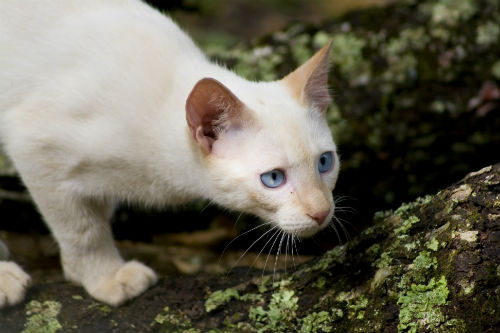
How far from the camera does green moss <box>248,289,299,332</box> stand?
226 cm

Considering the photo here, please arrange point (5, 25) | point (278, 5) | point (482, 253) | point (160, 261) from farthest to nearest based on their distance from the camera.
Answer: point (278, 5) → point (160, 261) → point (5, 25) → point (482, 253)

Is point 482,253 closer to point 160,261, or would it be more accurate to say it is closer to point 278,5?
point 160,261

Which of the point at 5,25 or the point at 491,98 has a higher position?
the point at 5,25

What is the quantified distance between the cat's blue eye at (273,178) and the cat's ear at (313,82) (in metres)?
0.37

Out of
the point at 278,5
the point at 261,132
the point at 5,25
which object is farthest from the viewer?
the point at 278,5

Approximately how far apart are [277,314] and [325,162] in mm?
618

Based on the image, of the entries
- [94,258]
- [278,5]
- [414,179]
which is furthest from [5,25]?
[278,5]

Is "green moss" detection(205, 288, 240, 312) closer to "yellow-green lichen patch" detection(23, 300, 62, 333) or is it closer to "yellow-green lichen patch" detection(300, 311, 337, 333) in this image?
"yellow-green lichen patch" detection(300, 311, 337, 333)

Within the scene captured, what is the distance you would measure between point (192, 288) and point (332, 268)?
1.99ft

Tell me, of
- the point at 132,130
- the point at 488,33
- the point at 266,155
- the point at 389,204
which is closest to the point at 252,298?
the point at 266,155

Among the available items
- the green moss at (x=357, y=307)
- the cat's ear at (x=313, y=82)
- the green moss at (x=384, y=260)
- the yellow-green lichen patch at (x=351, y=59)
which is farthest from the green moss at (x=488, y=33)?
the green moss at (x=357, y=307)

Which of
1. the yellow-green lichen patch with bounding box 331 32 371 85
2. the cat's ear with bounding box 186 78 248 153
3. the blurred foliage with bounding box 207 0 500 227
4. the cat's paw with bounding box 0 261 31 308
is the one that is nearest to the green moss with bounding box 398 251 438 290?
the cat's ear with bounding box 186 78 248 153

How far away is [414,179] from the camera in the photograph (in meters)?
3.86

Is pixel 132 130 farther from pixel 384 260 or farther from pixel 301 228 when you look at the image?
pixel 384 260
